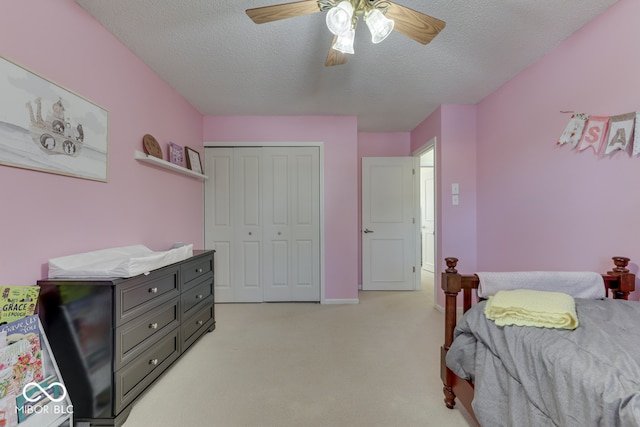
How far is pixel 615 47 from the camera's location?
5.08 ft

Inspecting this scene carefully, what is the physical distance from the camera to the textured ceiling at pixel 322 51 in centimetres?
158

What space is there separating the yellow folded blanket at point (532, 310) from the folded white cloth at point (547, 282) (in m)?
0.13

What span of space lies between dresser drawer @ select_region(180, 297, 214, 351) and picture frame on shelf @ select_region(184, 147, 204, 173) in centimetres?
146

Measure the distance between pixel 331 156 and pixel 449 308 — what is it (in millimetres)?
2294

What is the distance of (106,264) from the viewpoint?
1.55 meters

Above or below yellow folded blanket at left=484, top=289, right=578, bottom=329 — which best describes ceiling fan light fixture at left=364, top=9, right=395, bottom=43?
above

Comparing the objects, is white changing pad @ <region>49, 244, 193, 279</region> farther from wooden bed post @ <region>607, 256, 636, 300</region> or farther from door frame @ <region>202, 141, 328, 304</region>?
wooden bed post @ <region>607, 256, 636, 300</region>

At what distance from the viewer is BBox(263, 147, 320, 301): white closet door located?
10.7ft

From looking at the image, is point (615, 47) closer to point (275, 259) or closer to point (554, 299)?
point (554, 299)

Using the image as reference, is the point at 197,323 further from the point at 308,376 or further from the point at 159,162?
the point at 159,162

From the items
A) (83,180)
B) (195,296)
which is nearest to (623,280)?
(195,296)

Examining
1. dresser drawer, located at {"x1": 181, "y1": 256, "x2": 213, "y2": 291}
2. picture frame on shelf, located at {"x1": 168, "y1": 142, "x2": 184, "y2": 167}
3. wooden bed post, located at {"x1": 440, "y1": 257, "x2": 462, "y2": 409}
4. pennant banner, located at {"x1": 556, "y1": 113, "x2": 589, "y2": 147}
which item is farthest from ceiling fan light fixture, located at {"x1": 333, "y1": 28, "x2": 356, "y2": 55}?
picture frame on shelf, located at {"x1": 168, "y1": 142, "x2": 184, "y2": 167}

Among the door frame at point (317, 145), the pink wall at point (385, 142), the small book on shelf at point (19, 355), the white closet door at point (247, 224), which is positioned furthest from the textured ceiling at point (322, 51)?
the small book on shelf at point (19, 355)

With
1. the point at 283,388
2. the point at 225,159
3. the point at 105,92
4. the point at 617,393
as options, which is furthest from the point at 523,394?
the point at 225,159
